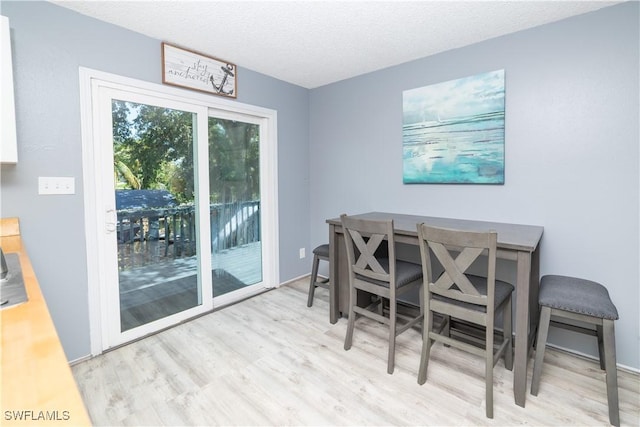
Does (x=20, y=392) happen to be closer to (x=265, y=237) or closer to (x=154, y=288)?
(x=154, y=288)

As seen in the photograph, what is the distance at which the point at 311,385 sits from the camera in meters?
1.88

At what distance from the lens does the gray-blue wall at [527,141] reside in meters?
1.90

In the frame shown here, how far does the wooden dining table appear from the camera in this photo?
1673 millimetres

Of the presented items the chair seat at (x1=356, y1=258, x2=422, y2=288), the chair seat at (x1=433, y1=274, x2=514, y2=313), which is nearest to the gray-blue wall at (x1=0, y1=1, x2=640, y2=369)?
the chair seat at (x1=433, y1=274, x2=514, y2=313)

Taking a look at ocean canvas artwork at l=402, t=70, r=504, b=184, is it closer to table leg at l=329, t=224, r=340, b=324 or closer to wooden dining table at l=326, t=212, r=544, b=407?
wooden dining table at l=326, t=212, r=544, b=407

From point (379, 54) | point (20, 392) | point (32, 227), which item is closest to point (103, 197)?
point (32, 227)

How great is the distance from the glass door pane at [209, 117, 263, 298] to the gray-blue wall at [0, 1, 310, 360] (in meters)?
0.85

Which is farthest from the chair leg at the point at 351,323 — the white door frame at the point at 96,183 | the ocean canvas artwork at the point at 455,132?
the white door frame at the point at 96,183

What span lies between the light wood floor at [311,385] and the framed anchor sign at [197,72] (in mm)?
2042

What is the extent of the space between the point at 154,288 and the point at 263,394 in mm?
1421

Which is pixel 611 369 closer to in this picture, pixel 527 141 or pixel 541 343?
pixel 541 343

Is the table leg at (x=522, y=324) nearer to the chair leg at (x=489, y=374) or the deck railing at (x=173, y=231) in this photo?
the chair leg at (x=489, y=374)

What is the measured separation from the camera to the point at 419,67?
278cm

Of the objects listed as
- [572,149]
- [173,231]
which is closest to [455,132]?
[572,149]
